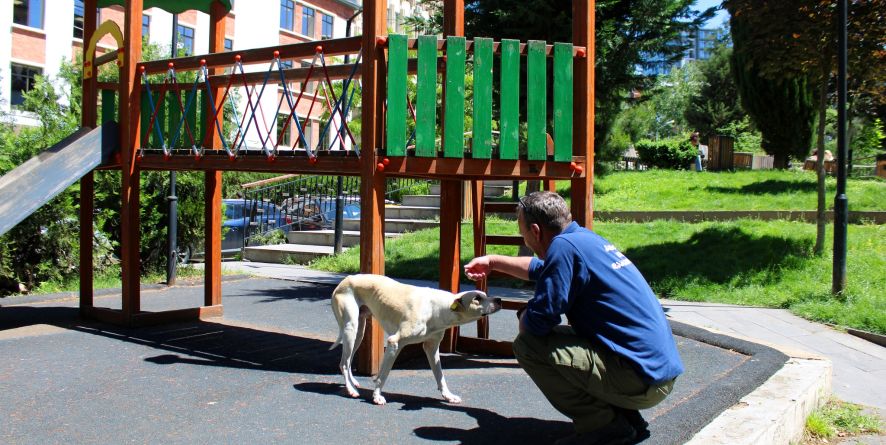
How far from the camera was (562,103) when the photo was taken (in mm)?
6199

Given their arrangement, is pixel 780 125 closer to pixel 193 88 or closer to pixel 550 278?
pixel 193 88

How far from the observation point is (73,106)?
13.4 m

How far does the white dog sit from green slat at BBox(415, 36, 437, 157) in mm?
1139

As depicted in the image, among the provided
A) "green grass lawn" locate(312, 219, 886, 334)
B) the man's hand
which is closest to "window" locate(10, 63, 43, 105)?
"green grass lawn" locate(312, 219, 886, 334)

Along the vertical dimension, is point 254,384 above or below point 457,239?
below

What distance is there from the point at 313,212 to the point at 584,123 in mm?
13396

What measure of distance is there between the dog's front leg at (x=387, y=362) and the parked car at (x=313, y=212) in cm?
1321

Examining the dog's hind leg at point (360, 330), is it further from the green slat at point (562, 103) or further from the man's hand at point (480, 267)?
the green slat at point (562, 103)

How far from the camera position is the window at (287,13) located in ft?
155

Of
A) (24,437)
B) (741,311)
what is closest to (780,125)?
(741,311)

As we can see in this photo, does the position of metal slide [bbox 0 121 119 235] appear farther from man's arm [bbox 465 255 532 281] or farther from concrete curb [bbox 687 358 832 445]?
concrete curb [bbox 687 358 832 445]

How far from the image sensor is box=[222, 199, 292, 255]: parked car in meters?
16.4

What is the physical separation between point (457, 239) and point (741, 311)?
4.90 m

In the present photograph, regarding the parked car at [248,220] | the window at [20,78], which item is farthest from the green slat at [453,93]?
the window at [20,78]
